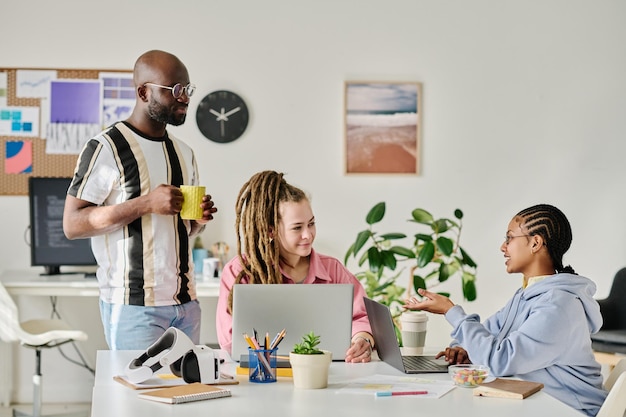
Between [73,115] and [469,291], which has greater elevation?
[73,115]

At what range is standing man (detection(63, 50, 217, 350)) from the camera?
8.76ft

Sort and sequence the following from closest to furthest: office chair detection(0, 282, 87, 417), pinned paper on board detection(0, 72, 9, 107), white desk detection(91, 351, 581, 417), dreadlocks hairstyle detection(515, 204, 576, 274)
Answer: white desk detection(91, 351, 581, 417) < dreadlocks hairstyle detection(515, 204, 576, 274) < office chair detection(0, 282, 87, 417) < pinned paper on board detection(0, 72, 9, 107)

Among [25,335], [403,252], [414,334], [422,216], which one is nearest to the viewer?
[414,334]

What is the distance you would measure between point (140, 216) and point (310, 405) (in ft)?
3.32

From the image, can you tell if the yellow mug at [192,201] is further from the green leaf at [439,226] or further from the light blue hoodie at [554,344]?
the green leaf at [439,226]

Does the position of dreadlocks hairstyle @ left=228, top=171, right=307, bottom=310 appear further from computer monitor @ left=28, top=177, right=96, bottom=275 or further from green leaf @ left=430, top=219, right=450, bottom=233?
computer monitor @ left=28, top=177, right=96, bottom=275

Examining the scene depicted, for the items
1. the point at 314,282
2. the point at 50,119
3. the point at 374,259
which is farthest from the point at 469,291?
the point at 50,119

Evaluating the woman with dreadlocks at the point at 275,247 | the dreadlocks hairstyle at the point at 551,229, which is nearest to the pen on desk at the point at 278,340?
the woman with dreadlocks at the point at 275,247

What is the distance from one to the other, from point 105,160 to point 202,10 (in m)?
2.37

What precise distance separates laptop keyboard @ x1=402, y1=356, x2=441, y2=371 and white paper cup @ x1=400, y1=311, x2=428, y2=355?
0.09 metres

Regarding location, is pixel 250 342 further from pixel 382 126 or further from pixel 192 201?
pixel 382 126

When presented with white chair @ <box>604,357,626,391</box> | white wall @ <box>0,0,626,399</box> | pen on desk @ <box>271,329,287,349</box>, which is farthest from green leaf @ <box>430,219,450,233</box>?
pen on desk @ <box>271,329,287,349</box>

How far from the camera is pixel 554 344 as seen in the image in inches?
87.9

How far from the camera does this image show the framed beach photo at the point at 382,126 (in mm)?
4926
